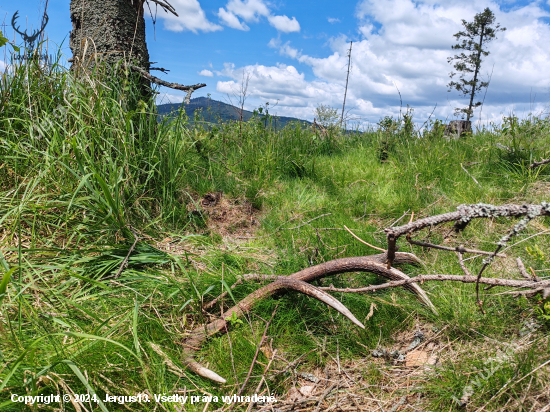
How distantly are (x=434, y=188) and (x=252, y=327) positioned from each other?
2.82 metres

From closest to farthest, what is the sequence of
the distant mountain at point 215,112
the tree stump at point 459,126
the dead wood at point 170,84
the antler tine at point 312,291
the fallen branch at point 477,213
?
the fallen branch at point 477,213 → the antler tine at point 312,291 → the dead wood at point 170,84 → the distant mountain at point 215,112 → the tree stump at point 459,126

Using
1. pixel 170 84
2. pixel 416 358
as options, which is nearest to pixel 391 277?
pixel 416 358

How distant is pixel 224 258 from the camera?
2.56 m

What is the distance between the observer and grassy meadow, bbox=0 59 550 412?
4.86 feet

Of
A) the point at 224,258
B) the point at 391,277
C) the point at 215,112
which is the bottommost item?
the point at 224,258

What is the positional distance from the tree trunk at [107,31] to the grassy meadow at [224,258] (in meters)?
0.38

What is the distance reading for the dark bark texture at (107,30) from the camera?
3338 millimetres

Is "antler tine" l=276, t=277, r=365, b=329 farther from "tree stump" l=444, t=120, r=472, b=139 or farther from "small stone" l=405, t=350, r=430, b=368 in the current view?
"tree stump" l=444, t=120, r=472, b=139

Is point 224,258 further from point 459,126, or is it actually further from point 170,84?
point 459,126

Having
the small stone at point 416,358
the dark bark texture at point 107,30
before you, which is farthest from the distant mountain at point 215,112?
the small stone at point 416,358

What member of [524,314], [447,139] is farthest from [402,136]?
[524,314]

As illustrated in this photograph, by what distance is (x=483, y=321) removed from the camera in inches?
67.2

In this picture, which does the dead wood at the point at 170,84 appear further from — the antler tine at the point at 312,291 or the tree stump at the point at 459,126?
the tree stump at the point at 459,126

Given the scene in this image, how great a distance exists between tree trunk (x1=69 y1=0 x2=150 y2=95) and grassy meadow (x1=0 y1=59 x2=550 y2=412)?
38 centimetres
